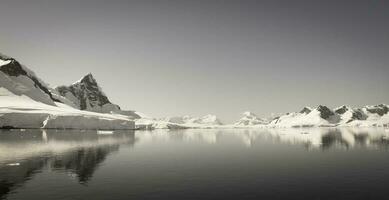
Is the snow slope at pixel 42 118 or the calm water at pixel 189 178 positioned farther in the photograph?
the snow slope at pixel 42 118

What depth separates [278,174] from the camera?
42.1 metres

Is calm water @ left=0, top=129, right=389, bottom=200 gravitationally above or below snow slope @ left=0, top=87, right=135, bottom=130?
below

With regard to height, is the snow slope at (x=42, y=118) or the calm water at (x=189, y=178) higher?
the snow slope at (x=42, y=118)

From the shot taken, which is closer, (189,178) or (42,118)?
(189,178)

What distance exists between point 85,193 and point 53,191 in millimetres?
3311

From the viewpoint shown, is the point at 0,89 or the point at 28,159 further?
the point at 0,89

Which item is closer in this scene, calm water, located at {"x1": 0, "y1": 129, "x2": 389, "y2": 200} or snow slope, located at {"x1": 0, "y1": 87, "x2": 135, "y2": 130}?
calm water, located at {"x1": 0, "y1": 129, "x2": 389, "y2": 200}

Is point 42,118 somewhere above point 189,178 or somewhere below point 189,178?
above

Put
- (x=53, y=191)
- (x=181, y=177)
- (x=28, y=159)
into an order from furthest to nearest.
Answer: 1. (x=28, y=159)
2. (x=181, y=177)
3. (x=53, y=191)

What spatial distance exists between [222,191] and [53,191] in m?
15.9

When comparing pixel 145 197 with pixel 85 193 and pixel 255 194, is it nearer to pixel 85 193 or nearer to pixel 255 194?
pixel 85 193

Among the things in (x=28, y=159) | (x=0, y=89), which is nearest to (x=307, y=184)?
(x=28, y=159)

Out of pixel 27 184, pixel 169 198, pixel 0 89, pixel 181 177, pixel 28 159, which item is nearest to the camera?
pixel 169 198

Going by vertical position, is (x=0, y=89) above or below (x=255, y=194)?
above
